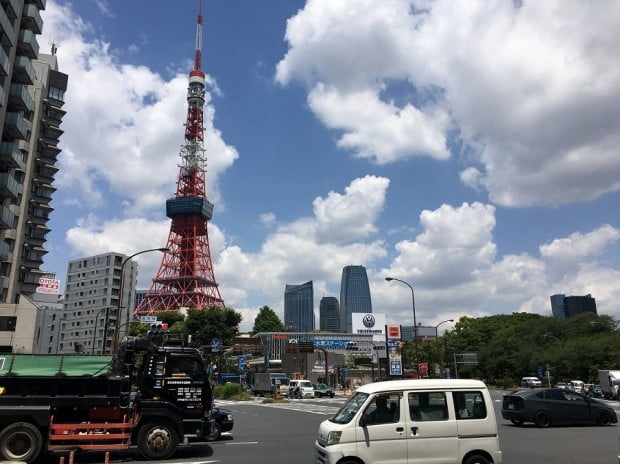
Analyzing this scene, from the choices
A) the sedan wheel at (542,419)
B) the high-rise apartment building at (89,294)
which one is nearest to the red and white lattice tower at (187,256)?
the high-rise apartment building at (89,294)

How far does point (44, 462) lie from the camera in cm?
1270

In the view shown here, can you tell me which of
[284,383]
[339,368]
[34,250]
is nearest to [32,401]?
[34,250]

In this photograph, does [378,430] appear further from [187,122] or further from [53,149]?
[187,122]

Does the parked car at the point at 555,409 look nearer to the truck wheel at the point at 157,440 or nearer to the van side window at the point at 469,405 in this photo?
the van side window at the point at 469,405

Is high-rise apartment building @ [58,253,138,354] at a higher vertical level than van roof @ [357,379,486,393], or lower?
higher

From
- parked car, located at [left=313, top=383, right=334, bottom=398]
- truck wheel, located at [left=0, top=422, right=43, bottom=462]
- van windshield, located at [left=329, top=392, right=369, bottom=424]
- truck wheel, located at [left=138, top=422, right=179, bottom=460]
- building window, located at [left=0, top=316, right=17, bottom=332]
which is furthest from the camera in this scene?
parked car, located at [left=313, top=383, right=334, bottom=398]

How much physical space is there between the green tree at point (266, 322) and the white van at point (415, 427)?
123750mm

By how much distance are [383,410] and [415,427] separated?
0.64m

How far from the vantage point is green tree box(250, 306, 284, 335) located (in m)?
132

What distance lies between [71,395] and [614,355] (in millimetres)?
61391

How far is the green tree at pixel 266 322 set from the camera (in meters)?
132

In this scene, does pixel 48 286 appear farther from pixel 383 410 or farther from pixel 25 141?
pixel 383 410

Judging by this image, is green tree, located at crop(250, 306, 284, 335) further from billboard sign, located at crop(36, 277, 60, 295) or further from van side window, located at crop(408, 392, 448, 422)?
van side window, located at crop(408, 392, 448, 422)

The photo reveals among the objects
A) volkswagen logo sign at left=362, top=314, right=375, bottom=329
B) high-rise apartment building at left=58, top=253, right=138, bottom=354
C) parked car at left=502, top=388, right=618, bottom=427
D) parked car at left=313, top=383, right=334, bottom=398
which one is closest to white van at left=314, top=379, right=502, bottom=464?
parked car at left=502, top=388, right=618, bottom=427
